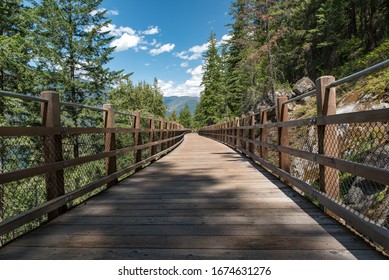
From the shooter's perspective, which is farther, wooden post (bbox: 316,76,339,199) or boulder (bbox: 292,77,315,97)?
boulder (bbox: 292,77,315,97)

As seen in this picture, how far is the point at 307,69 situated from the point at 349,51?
6.01 meters

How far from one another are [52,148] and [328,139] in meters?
3.08

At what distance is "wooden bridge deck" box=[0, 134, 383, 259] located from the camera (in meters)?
2.08

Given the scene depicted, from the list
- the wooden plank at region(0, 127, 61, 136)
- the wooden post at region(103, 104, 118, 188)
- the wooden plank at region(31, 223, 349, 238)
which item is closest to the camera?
the wooden plank at region(0, 127, 61, 136)

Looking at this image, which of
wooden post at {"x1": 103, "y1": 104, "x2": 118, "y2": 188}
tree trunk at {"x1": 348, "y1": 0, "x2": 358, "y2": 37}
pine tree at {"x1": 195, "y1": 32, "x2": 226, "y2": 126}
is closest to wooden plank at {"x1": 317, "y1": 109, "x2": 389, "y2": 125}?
wooden post at {"x1": 103, "y1": 104, "x2": 118, "y2": 188}

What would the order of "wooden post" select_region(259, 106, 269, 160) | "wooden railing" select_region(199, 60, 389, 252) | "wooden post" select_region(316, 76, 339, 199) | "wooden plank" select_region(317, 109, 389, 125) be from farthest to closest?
"wooden post" select_region(259, 106, 269, 160)
"wooden post" select_region(316, 76, 339, 199)
"wooden railing" select_region(199, 60, 389, 252)
"wooden plank" select_region(317, 109, 389, 125)

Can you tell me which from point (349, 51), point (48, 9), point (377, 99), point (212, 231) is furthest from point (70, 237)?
point (349, 51)

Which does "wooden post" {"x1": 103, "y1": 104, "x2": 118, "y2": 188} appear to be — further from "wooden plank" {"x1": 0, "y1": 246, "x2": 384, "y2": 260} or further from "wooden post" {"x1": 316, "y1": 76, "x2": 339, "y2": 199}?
"wooden post" {"x1": 316, "y1": 76, "x2": 339, "y2": 199}

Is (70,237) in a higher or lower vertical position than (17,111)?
lower

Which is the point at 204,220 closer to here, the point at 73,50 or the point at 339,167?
the point at 339,167

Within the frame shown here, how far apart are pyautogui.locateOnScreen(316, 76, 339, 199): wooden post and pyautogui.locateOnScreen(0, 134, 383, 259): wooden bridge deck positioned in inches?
12.5

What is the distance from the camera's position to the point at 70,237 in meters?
2.43

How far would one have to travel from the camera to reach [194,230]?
253cm
